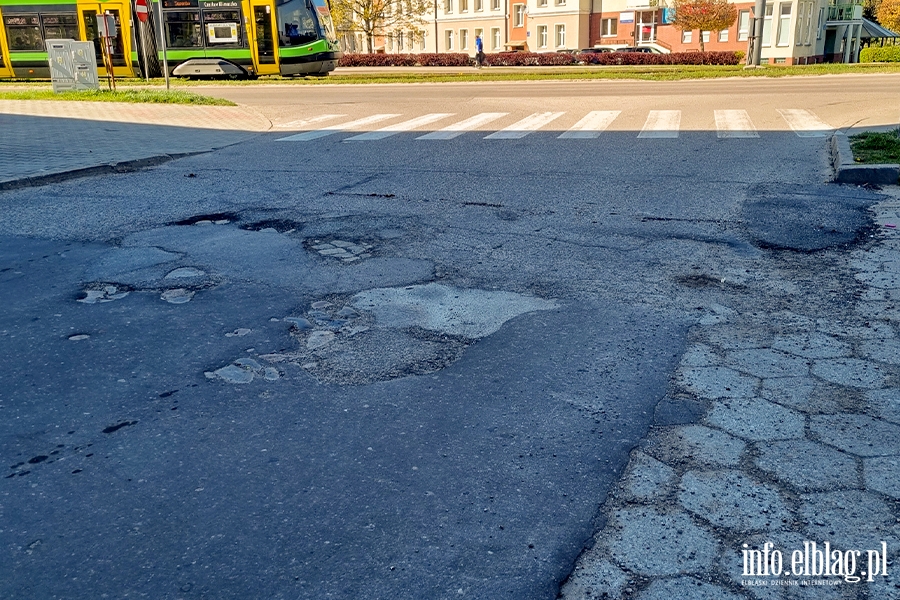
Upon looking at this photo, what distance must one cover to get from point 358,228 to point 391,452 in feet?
12.9

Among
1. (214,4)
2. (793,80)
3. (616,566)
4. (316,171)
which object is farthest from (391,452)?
(214,4)

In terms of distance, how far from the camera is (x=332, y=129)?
15.2m

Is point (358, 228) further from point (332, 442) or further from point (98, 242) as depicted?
point (332, 442)

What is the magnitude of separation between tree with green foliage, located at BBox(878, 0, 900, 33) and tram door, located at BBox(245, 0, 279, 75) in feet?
169

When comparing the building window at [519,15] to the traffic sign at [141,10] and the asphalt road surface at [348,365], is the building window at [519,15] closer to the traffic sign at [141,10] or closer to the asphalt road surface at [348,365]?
the traffic sign at [141,10]

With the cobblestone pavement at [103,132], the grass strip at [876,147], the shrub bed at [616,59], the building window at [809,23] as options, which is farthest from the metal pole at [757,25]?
the building window at [809,23]

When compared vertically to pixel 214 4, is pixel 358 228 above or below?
below

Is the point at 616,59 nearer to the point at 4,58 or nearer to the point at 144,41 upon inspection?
the point at 144,41

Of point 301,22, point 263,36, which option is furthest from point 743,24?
point 263,36

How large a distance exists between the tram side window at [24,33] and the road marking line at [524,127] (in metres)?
20.9

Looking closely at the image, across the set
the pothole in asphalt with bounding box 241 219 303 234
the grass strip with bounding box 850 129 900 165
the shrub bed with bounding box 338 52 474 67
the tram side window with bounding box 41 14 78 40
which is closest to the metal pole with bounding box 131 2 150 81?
the tram side window with bounding box 41 14 78 40

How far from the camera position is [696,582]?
2389 mm

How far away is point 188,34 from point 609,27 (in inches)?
1513

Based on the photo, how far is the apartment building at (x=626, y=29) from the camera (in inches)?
2007
